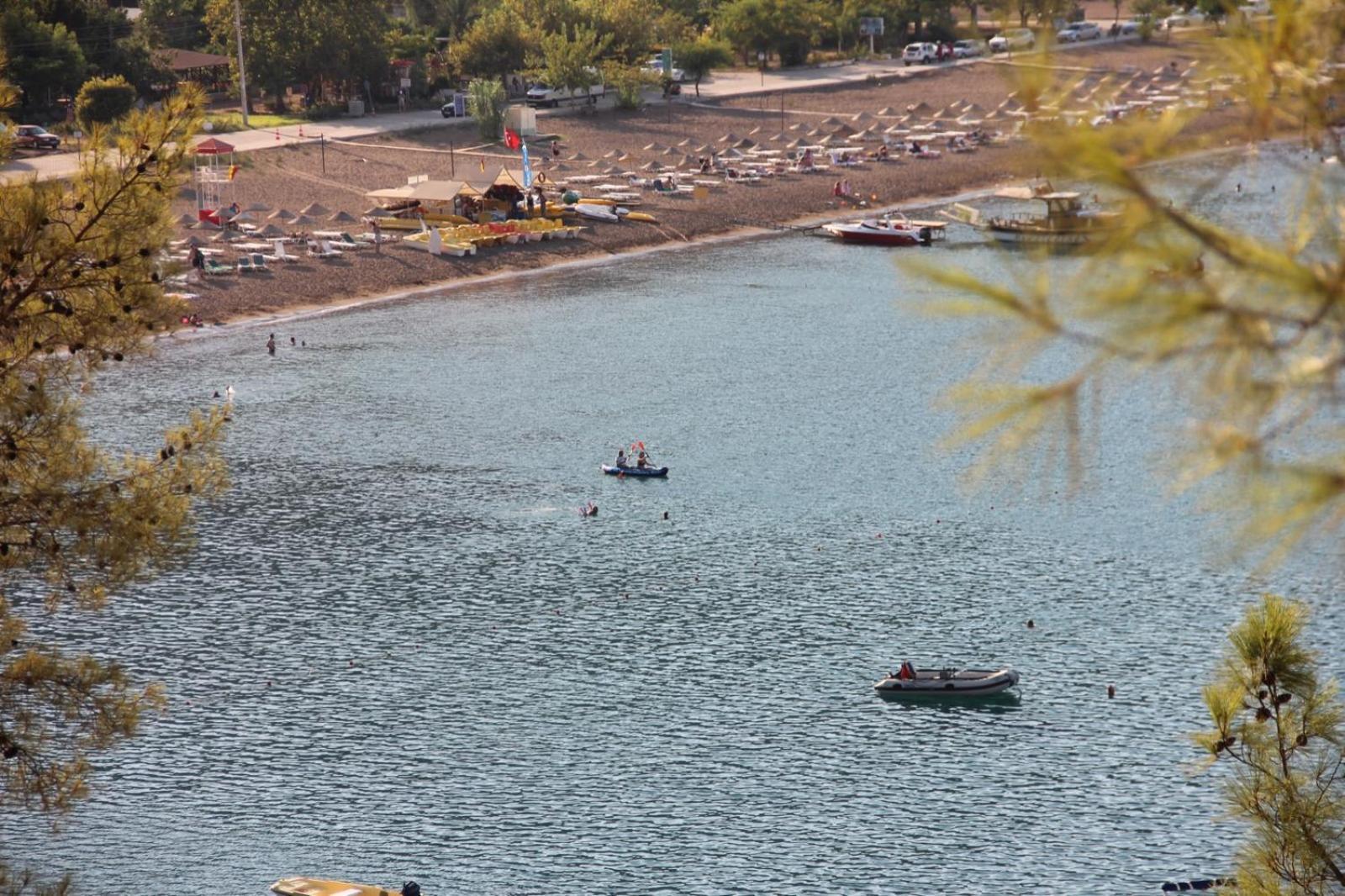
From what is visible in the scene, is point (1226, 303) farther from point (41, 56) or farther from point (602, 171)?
point (41, 56)

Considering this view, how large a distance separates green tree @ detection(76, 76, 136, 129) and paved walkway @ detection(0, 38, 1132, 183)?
556 centimetres

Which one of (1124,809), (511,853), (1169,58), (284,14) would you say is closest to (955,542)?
(1124,809)

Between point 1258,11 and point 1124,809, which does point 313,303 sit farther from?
point 1258,11

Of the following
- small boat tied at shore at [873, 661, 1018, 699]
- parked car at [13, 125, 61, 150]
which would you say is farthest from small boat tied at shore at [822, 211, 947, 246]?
small boat tied at shore at [873, 661, 1018, 699]

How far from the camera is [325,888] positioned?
1286 inches

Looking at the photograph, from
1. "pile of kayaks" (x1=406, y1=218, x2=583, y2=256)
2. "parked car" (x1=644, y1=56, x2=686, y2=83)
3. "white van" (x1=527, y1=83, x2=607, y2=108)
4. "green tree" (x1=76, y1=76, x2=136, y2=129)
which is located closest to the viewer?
"pile of kayaks" (x1=406, y1=218, x2=583, y2=256)

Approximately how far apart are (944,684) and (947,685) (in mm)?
99

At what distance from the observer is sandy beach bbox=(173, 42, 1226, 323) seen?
87250mm

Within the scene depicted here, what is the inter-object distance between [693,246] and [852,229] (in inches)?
387

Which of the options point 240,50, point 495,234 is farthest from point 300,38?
point 495,234

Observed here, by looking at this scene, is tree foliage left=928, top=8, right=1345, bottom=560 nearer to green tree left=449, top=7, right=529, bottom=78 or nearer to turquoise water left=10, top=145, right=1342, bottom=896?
turquoise water left=10, top=145, right=1342, bottom=896

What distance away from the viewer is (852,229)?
100000mm

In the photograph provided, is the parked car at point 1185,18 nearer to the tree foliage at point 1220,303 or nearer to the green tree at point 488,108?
the tree foliage at point 1220,303

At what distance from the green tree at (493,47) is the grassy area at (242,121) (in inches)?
676
